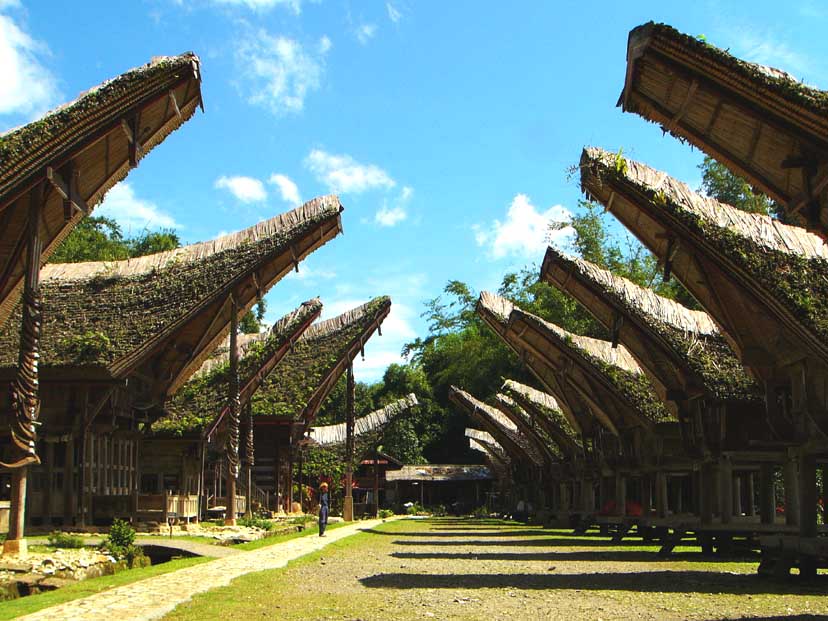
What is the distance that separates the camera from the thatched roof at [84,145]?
11500 mm

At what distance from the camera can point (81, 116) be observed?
11.9 m

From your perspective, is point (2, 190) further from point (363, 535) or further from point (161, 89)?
point (363, 535)

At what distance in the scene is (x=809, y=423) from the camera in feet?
41.2

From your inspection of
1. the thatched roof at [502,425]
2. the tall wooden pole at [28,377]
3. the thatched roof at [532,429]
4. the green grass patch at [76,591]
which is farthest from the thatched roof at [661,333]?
the thatched roof at [502,425]

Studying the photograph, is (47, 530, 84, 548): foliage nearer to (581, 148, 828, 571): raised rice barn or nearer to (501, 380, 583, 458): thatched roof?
(581, 148, 828, 571): raised rice barn

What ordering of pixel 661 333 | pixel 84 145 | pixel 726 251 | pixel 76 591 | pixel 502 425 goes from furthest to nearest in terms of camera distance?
pixel 502 425, pixel 661 333, pixel 726 251, pixel 84 145, pixel 76 591

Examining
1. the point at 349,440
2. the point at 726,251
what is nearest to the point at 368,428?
the point at 349,440

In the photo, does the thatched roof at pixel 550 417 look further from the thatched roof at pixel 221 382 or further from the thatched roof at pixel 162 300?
the thatched roof at pixel 162 300

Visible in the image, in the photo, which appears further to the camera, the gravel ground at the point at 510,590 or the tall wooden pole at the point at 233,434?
the tall wooden pole at the point at 233,434

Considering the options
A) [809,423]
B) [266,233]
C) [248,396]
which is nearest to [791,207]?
[809,423]

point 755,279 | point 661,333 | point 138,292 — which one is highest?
point 138,292

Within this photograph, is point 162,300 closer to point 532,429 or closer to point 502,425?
point 532,429

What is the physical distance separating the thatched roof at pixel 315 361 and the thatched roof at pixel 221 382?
4.79ft

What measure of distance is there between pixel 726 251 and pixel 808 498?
Result: 354 centimetres
